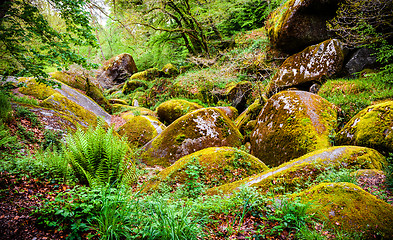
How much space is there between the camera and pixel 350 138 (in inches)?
165

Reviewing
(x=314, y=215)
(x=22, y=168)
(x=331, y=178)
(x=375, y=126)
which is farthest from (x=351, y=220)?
(x=22, y=168)

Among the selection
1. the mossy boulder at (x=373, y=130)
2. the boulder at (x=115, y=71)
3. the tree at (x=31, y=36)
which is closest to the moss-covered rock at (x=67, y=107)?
the tree at (x=31, y=36)

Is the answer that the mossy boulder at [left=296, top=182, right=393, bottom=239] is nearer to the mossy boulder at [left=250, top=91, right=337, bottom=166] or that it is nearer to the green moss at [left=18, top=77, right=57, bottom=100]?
the mossy boulder at [left=250, top=91, right=337, bottom=166]

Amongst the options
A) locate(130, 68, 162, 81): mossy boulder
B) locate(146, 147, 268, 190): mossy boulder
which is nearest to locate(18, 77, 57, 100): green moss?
locate(146, 147, 268, 190): mossy boulder

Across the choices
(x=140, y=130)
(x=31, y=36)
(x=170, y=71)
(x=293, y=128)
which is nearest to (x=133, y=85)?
(x=170, y=71)

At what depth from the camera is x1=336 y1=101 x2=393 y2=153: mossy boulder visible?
352cm

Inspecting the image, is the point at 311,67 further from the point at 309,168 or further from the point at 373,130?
the point at 309,168

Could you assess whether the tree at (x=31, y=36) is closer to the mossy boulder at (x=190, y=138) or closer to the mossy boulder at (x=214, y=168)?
the mossy boulder at (x=214, y=168)

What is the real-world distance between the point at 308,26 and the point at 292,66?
6.59 feet

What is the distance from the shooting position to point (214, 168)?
12.5 feet

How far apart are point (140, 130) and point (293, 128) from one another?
241 inches

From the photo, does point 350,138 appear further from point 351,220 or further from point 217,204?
point 217,204

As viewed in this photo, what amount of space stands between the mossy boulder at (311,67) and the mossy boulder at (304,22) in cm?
69

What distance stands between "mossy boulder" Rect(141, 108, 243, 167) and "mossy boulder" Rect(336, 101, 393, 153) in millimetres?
3160
